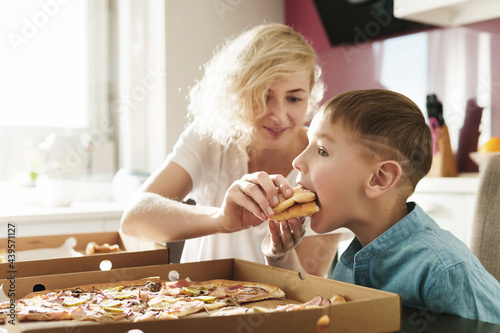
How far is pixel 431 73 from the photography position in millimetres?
3092

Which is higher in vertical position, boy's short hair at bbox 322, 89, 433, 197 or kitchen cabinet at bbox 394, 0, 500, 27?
kitchen cabinet at bbox 394, 0, 500, 27

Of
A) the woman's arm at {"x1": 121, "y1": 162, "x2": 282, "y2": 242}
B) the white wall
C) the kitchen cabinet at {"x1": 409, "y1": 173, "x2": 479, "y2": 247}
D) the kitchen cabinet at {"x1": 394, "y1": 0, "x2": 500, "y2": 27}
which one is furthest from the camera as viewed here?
the white wall

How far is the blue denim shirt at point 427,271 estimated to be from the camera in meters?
0.82

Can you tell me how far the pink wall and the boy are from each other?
249 cm

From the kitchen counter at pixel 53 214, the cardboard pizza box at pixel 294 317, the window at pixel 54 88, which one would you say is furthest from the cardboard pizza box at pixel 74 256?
the window at pixel 54 88

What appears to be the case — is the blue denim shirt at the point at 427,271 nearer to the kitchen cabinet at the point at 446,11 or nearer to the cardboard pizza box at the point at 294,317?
the cardboard pizza box at the point at 294,317

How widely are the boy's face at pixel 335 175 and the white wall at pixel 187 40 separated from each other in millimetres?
2458

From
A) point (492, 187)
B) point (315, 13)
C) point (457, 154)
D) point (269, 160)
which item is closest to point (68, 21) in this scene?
point (315, 13)

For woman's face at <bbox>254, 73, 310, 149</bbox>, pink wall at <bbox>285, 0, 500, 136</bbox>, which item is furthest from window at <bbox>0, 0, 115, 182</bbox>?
woman's face at <bbox>254, 73, 310, 149</bbox>

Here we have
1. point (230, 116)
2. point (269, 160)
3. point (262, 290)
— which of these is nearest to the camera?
point (262, 290)

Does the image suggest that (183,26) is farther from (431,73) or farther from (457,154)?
(457,154)

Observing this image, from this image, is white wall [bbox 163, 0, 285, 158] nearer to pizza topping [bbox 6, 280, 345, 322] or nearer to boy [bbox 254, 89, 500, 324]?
boy [bbox 254, 89, 500, 324]

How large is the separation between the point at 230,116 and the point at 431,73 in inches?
76.1

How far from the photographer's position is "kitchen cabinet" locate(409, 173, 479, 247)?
7.89 ft
